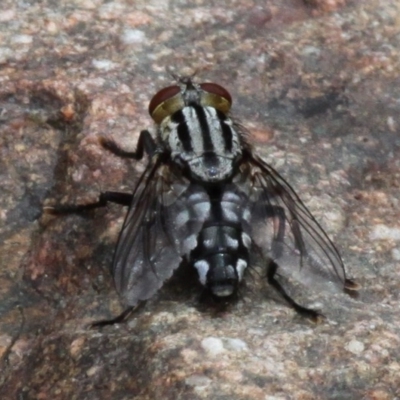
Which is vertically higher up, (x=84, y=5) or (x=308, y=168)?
(x=84, y=5)

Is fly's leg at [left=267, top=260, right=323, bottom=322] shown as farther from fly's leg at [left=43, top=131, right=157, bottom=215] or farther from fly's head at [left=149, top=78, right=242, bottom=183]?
fly's leg at [left=43, top=131, right=157, bottom=215]

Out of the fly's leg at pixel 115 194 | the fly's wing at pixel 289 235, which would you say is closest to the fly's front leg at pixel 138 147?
the fly's leg at pixel 115 194

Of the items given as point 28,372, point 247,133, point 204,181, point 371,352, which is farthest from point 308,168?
point 28,372

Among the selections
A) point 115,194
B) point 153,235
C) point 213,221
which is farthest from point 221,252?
point 115,194

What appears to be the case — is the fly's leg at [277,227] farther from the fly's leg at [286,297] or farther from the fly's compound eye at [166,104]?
the fly's compound eye at [166,104]

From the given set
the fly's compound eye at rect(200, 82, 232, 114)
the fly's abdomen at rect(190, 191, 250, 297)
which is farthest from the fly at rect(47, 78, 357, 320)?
the fly's compound eye at rect(200, 82, 232, 114)

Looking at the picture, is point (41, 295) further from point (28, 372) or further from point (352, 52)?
point (352, 52)

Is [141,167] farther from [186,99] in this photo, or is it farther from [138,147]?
[186,99]
